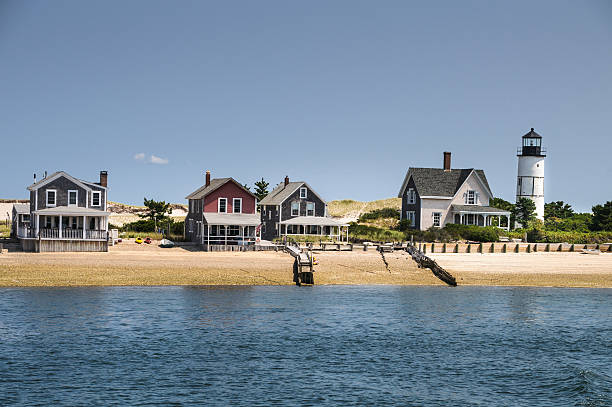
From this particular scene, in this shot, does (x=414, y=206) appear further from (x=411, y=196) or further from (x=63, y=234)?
(x=63, y=234)

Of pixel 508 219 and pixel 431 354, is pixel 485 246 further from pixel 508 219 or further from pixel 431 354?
pixel 431 354

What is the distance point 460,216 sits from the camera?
7806 cm

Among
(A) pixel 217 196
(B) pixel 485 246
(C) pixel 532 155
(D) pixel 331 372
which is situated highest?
(C) pixel 532 155

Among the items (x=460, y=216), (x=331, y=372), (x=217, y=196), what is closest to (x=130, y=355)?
(x=331, y=372)

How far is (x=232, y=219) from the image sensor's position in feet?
214

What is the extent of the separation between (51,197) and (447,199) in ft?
137

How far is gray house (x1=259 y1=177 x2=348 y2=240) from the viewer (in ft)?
231

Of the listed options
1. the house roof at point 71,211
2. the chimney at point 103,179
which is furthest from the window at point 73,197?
the chimney at point 103,179

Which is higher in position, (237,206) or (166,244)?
(237,206)

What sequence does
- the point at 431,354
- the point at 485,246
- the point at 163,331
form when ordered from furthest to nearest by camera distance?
1. the point at 485,246
2. the point at 163,331
3. the point at 431,354

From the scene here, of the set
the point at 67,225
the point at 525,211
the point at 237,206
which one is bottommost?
the point at 67,225

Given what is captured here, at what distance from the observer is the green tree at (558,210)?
93.9 m

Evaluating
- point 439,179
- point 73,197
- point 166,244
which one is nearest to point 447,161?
point 439,179

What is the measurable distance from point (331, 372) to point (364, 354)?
326 centimetres
